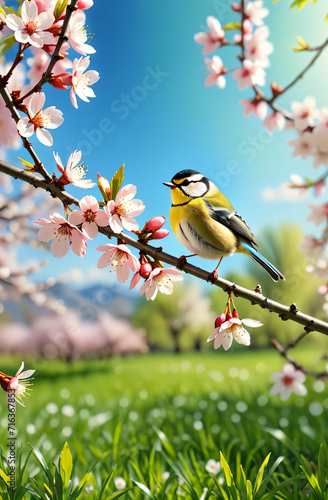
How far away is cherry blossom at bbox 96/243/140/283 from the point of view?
765mm

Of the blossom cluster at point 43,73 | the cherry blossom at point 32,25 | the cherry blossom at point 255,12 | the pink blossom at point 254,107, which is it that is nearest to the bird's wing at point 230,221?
the blossom cluster at point 43,73

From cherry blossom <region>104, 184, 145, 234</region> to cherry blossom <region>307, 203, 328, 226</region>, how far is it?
3.98 ft

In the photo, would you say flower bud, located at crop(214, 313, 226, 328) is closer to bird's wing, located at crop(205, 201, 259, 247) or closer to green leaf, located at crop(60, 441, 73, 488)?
bird's wing, located at crop(205, 201, 259, 247)

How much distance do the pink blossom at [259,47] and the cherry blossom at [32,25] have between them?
1.10 m

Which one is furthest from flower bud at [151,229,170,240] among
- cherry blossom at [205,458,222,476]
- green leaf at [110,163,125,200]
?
cherry blossom at [205,458,222,476]

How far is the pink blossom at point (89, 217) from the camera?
0.75 metres

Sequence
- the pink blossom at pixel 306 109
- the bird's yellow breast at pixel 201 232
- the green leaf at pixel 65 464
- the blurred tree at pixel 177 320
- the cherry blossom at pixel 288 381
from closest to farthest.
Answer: the bird's yellow breast at pixel 201 232, the green leaf at pixel 65 464, the cherry blossom at pixel 288 381, the pink blossom at pixel 306 109, the blurred tree at pixel 177 320

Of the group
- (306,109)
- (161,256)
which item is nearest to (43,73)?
(161,256)

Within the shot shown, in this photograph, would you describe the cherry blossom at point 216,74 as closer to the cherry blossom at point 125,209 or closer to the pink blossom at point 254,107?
the pink blossom at point 254,107

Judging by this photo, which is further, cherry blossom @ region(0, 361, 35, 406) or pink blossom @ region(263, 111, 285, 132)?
pink blossom @ region(263, 111, 285, 132)

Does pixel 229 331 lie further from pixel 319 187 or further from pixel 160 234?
pixel 319 187

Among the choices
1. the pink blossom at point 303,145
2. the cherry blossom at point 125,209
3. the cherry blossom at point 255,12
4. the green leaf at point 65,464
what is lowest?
the green leaf at point 65,464

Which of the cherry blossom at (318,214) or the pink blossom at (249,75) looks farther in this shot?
the cherry blossom at (318,214)

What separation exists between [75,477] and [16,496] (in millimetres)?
372
